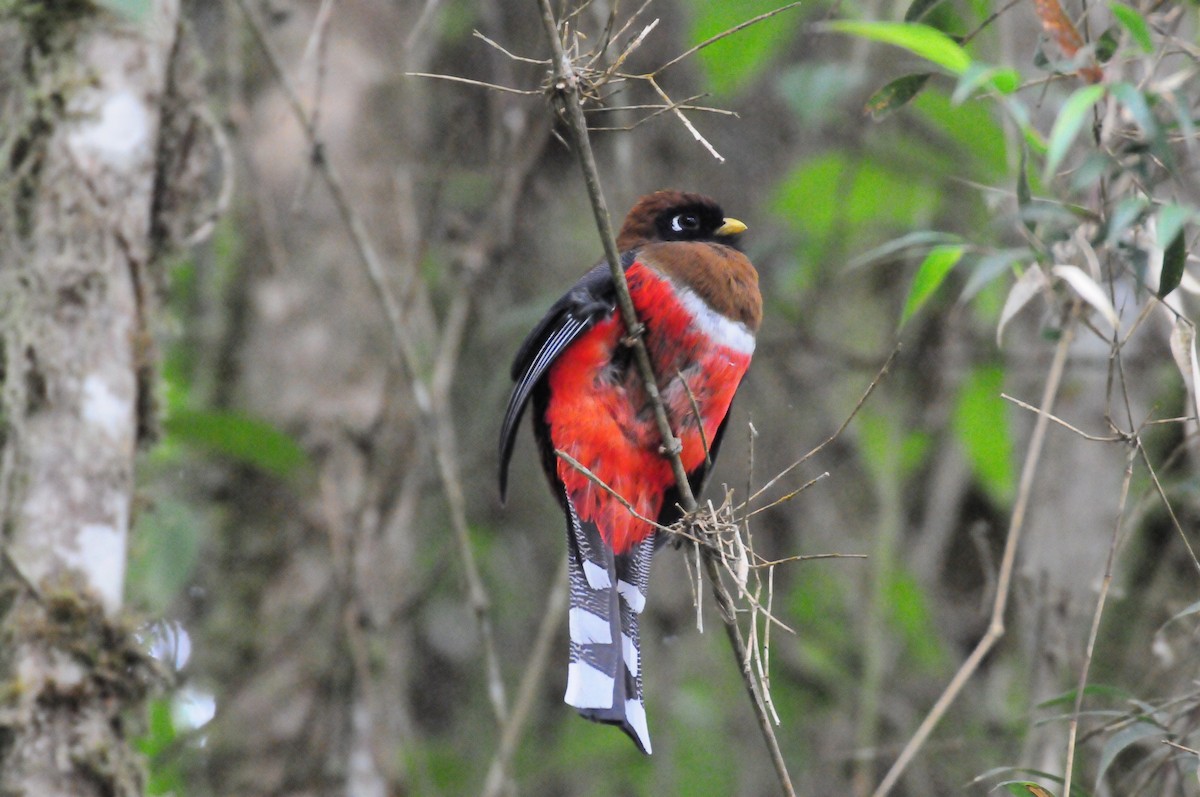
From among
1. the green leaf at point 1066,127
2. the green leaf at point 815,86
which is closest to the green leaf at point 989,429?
the green leaf at point 815,86

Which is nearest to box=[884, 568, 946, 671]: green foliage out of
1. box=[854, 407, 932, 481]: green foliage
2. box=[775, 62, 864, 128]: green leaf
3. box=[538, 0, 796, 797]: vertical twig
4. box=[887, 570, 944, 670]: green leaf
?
box=[887, 570, 944, 670]: green leaf

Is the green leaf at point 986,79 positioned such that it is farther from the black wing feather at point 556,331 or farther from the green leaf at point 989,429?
the green leaf at point 989,429

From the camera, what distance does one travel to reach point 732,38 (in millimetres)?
4023

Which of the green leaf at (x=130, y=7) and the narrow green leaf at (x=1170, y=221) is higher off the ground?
the green leaf at (x=130, y=7)

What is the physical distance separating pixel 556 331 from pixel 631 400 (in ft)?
0.78

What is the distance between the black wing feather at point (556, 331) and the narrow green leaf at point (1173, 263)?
4.29ft

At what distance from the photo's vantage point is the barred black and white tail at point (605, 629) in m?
2.68

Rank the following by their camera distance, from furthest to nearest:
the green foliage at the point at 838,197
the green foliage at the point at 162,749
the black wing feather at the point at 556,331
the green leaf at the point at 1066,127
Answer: the green foliage at the point at 838,197
the green foliage at the point at 162,749
the black wing feather at the point at 556,331
the green leaf at the point at 1066,127

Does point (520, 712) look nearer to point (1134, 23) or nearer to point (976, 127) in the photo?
point (976, 127)

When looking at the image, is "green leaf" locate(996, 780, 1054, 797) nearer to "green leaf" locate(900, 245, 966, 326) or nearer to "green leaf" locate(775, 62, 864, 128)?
"green leaf" locate(900, 245, 966, 326)

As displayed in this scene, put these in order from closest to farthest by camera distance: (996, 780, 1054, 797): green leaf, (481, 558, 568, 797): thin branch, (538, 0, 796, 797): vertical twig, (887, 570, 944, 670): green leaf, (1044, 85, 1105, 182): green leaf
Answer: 1. (1044, 85, 1105, 182): green leaf
2. (538, 0, 796, 797): vertical twig
3. (996, 780, 1054, 797): green leaf
4. (481, 558, 568, 797): thin branch
5. (887, 570, 944, 670): green leaf

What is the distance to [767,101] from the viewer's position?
5980mm

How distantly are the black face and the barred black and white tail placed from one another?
82 cm

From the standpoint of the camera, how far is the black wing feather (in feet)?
10.1
